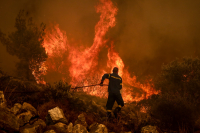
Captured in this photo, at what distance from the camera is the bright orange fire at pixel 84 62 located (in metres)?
35.8

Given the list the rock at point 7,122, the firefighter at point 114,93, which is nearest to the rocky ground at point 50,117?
the rock at point 7,122

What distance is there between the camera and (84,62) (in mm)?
50375

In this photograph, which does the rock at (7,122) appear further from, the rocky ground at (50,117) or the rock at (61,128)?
the rock at (61,128)

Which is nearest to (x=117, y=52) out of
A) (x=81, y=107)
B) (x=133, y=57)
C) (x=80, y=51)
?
(x=133, y=57)

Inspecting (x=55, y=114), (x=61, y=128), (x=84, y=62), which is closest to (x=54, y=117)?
(x=55, y=114)

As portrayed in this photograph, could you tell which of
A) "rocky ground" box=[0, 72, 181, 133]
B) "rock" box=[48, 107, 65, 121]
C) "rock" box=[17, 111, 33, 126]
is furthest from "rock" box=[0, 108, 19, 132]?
"rock" box=[48, 107, 65, 121]

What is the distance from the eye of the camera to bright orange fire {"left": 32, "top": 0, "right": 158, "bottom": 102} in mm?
35781

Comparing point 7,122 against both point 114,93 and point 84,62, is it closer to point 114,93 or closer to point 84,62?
point 114,93

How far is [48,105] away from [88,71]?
45623mm

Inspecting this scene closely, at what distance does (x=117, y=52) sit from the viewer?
63.5 metres

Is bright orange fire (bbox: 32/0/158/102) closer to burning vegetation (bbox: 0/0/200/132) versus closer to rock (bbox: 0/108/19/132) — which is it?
burning vegetation (bbox: 0/0/200/132)

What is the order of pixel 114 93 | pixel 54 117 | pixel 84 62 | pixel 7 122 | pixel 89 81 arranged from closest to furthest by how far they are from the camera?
pixel 7 122
pixel 54 117
pixel 114 93
pixel 89 81
pixel 84 62

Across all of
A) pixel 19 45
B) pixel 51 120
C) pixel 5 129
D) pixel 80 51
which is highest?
pixel 80 51

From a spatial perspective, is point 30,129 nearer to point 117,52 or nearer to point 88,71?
point 88,71
